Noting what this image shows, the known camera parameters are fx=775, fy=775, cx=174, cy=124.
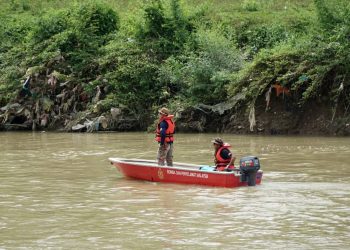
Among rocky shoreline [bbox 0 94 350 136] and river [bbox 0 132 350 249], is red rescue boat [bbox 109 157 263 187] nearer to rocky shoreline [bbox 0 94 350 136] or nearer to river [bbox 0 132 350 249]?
river [bbox 0 132 350 249]

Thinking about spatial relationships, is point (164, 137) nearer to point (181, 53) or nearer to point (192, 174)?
point (192, 174)

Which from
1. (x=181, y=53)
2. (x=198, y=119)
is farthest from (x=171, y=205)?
(x=181, y=53)

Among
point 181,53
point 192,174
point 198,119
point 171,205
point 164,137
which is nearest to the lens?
point 171,205

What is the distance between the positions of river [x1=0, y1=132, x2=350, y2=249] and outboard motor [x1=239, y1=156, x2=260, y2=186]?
0.65ft

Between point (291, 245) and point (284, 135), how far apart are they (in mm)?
18644

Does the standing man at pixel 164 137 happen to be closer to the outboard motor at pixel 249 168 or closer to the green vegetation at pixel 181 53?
the outboard motor at pixel 249 168

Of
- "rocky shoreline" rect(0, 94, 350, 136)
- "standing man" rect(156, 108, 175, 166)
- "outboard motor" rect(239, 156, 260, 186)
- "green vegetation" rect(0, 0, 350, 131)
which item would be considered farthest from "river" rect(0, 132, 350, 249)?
"green vegetation" rect(0, 0, 350, 131)

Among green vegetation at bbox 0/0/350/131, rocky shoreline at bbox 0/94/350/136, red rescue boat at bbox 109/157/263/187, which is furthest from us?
rocky shoreline at bbox 0/94/350/136

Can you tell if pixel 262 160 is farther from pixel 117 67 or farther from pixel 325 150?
pixel 117 67

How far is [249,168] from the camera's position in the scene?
16.1 m

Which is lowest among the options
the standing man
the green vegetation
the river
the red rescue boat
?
the river

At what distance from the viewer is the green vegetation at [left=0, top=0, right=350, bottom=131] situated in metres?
29.3

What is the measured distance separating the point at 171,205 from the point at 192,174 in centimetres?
242

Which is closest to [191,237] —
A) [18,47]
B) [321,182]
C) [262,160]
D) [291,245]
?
[291,245]
